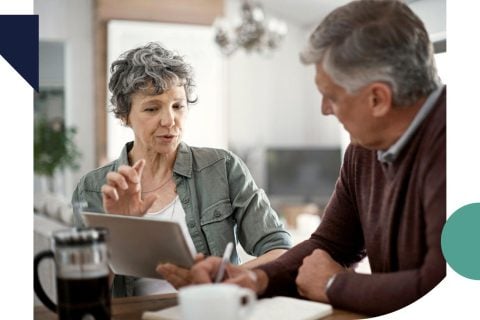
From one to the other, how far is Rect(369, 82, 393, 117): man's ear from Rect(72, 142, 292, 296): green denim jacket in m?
0.30

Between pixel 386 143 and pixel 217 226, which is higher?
pixel 386 143

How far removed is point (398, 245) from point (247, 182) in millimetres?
295

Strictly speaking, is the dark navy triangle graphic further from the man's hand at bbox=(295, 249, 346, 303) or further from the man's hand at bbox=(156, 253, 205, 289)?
the man's hand at bbox=(295, 249, 346, 303)

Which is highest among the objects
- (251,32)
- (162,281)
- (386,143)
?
(251,32)

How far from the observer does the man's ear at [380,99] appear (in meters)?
0.74

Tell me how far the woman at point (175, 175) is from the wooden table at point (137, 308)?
151 millimetres

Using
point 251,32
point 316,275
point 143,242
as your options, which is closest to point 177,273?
point 143,242

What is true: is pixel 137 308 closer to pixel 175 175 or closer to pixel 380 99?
pixel 175 175

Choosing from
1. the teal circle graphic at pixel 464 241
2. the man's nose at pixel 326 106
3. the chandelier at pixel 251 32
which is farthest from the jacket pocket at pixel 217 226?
the chandelier at pixel 251 32

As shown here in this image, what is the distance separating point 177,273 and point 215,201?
21 cm

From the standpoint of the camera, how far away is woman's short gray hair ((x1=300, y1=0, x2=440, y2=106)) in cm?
72

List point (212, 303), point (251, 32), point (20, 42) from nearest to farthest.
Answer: point (212, 303), point (20, 42), point (251, 32)

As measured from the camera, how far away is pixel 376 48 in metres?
0.72

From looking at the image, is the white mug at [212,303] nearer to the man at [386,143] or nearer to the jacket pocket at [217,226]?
the man at [386,143]
